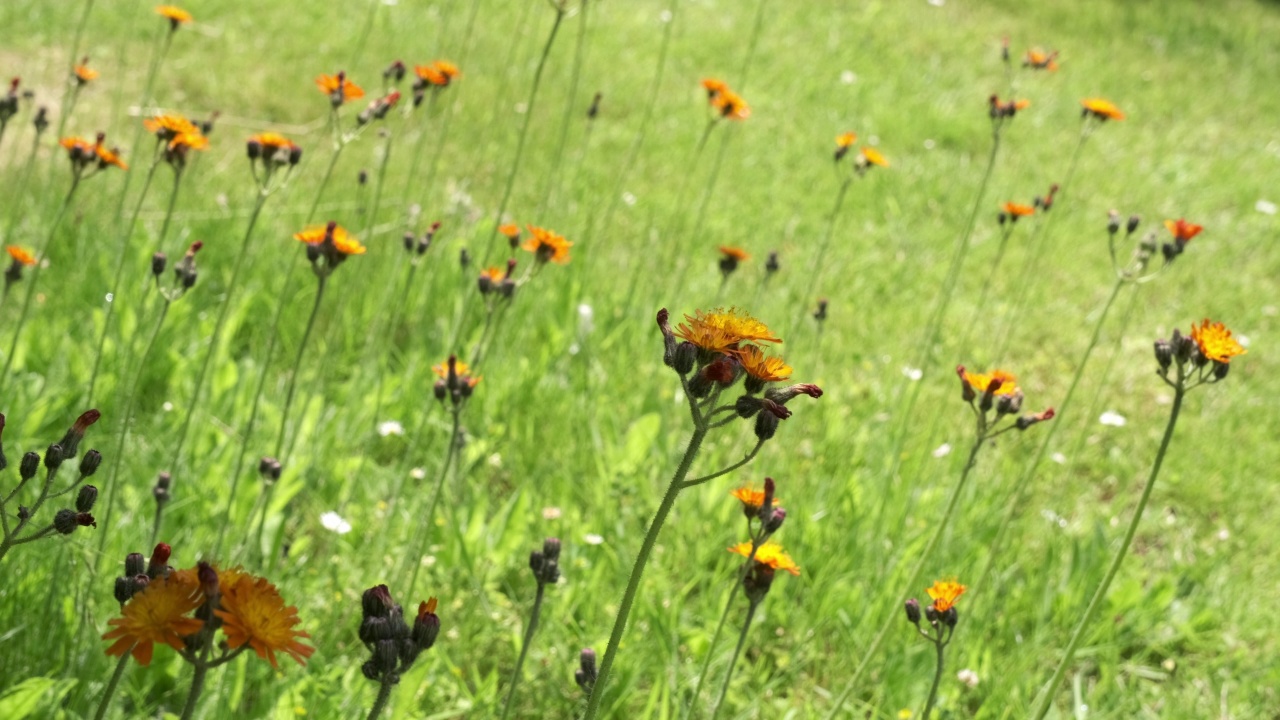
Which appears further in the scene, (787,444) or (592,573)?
(787,444)

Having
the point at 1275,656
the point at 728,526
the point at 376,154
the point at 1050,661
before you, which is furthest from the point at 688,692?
the point at 376,154

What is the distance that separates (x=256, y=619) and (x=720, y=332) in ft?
2.11

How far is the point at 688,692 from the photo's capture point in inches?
100

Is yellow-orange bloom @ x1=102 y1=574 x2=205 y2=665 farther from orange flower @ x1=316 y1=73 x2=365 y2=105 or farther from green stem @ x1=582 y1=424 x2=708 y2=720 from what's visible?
orange flower @ x1=316 y1=73 x2=365 y2=105

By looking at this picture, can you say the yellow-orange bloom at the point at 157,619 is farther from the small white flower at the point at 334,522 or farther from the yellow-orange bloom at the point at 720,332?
the small white flower at the point at 334,522

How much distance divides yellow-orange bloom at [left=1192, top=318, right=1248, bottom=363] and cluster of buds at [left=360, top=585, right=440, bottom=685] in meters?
1.40

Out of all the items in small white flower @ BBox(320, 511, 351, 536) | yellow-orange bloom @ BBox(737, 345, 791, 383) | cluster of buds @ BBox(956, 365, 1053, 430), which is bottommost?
small white flower @ BBox(320, 511, 351, 536)

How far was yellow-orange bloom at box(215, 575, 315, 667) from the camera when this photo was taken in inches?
44.9

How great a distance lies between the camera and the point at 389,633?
135cm

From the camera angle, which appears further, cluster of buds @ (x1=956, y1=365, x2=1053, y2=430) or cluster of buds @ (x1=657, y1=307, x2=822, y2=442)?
cluster of buds @ (x1=956, y1=365, x2=1053, y2=430)

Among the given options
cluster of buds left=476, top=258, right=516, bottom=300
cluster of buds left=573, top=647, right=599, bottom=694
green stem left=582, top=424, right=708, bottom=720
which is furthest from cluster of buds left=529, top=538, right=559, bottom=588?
cluster of buds left=476, top=258, right=516, bottom=300

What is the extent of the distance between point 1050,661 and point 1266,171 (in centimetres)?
577

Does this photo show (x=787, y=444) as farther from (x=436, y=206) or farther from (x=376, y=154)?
(x=376, y=154)

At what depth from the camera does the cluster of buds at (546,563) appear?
1.79 metres
